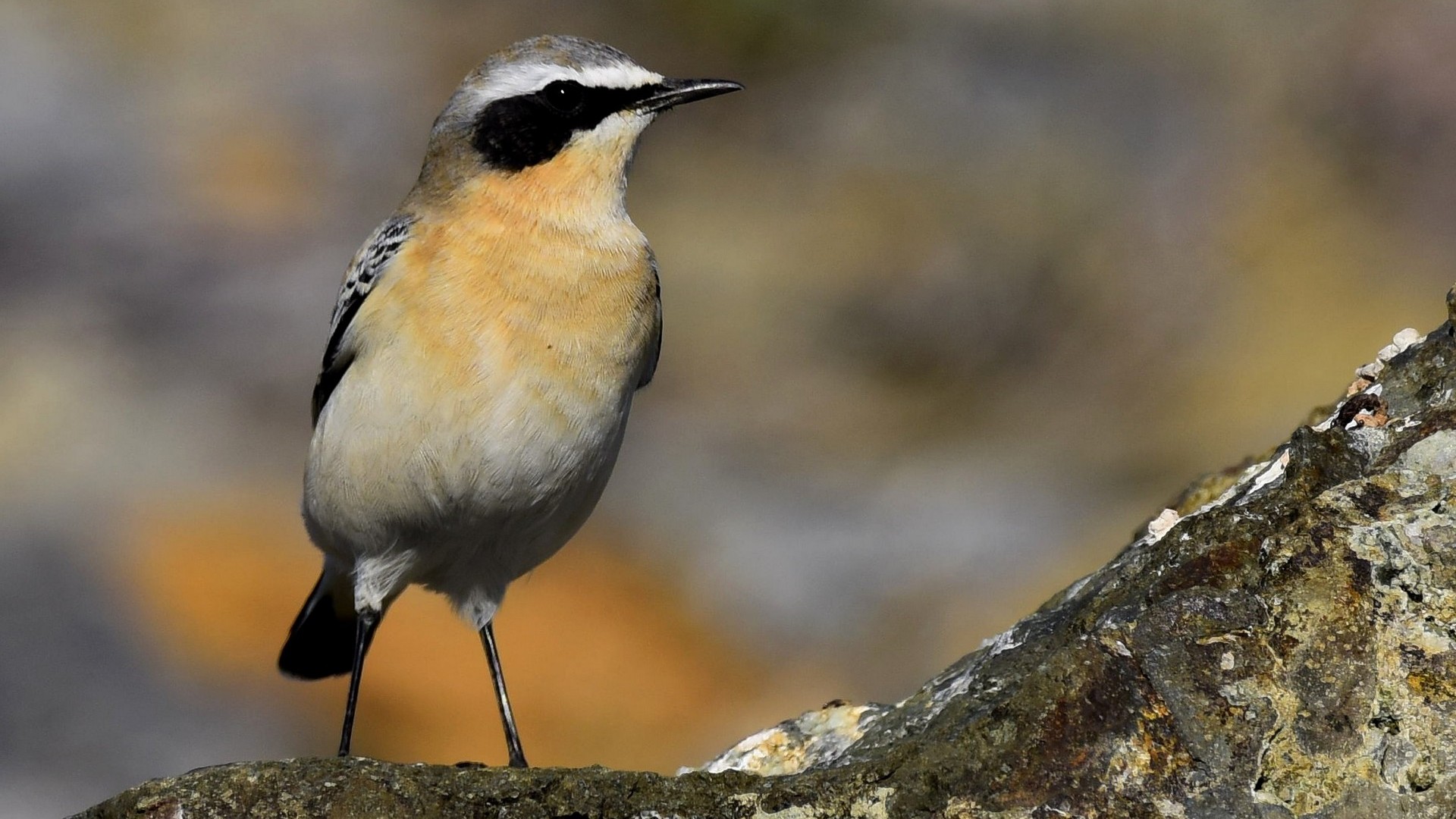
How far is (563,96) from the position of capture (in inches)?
321

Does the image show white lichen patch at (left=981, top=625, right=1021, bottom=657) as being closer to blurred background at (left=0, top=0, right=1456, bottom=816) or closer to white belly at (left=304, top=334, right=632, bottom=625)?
white belly at (left=304, top=334, right=632, bottom=625)

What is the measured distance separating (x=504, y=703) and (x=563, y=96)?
3131 mm

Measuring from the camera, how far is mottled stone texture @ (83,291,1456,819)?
14.4ft

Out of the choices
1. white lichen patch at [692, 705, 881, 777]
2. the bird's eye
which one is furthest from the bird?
white lichen patch at [692, 705, 881, 777]

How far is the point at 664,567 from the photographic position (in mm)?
16391

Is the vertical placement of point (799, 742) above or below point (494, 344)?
below

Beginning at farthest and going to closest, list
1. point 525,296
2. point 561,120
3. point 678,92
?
point 678,92
point 561,120
point 525,296

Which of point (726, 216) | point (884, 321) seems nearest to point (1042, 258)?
point (884, 321)

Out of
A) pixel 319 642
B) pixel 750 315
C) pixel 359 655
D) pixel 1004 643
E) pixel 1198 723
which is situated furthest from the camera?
pixel 750 315

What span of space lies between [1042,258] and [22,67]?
13.1m

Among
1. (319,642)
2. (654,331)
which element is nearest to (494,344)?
(654,331)

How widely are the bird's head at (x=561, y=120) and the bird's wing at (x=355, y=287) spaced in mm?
372

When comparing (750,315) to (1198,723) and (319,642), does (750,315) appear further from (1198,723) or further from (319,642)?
(1198,723)

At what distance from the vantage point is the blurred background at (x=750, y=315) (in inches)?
588
